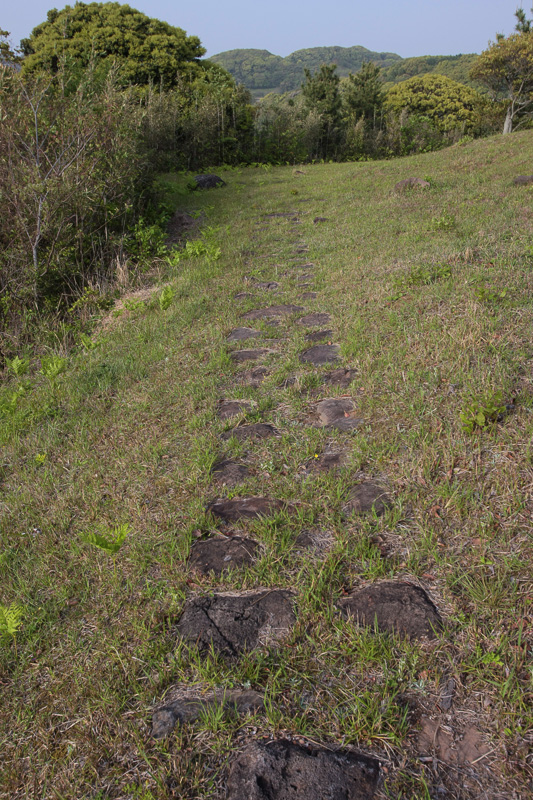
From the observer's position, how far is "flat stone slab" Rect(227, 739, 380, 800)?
133 cm

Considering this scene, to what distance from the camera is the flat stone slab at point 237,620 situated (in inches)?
71.3

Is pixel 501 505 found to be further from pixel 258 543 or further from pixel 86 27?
pixel 86 27

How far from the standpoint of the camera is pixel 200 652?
1784 mm

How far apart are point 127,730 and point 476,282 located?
4.16m

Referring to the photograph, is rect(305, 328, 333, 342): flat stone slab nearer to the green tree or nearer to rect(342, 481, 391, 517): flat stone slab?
rect(342, 481, 391, 517): flat stone slab

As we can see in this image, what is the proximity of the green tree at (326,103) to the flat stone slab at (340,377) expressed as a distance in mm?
25228

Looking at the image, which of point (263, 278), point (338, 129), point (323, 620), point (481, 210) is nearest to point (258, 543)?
point (323, 620)

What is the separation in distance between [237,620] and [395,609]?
624 mm

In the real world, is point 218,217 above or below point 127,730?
above

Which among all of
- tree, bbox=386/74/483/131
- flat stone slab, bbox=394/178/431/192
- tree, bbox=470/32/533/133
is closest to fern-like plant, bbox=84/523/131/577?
flat stone slab, bbox=394/178/431/192

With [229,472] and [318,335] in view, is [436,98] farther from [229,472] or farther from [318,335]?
[229,472]

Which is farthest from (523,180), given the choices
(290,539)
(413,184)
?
(290,539)

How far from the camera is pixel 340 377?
375cm

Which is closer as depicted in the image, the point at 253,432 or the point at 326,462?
the point at 326,462
